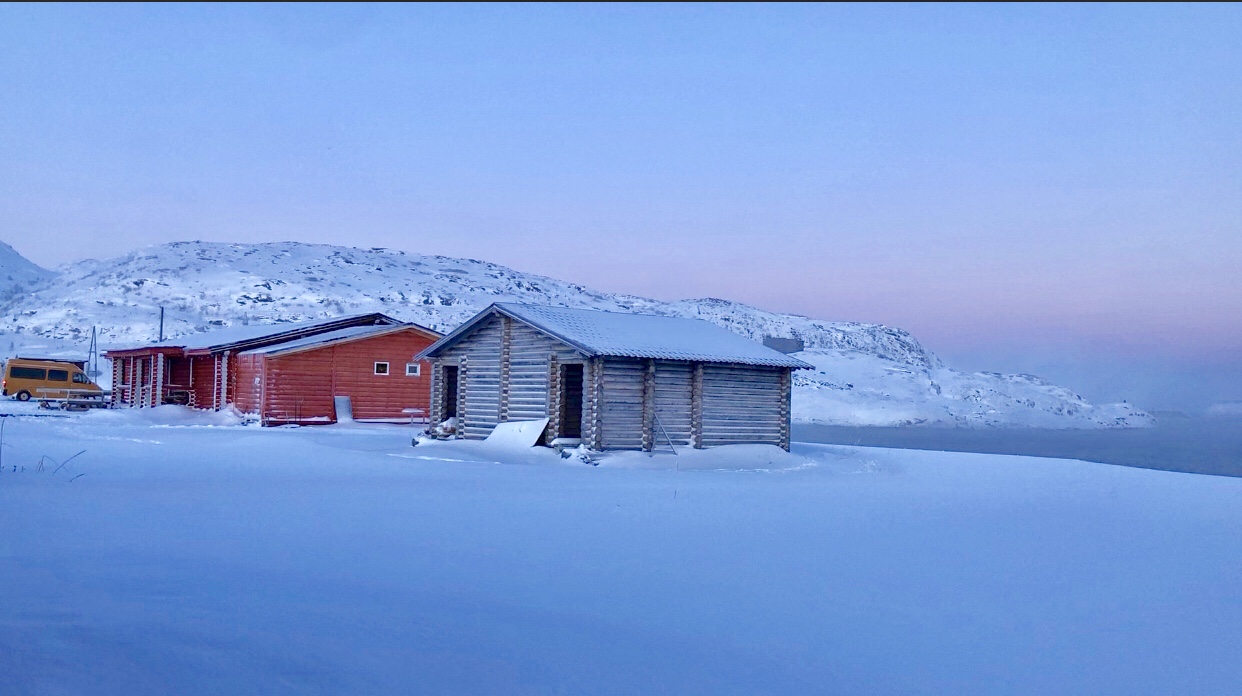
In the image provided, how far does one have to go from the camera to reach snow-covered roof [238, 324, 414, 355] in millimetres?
33384

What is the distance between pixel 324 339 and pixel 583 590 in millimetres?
28169

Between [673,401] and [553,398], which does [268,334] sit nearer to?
[553,398]

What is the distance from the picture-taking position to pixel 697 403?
83.9 ft

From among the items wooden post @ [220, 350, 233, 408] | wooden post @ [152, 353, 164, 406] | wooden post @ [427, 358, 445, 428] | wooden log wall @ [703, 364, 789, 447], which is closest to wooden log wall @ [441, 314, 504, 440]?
wooden post @ [427, 358, 445, 428]

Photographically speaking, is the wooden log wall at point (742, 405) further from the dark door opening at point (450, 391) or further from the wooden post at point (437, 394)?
the dark door opening at point (450, 391)

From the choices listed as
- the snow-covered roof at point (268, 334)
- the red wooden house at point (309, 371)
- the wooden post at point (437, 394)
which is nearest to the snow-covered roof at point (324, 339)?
the red wooden house at point (309, 371)

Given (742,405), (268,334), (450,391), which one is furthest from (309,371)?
(742,405)

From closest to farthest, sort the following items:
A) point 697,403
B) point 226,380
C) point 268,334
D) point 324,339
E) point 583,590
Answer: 1. point 583,590
2. point 697,403
3. point 324,339
4. point 226,380
5. point 268,334

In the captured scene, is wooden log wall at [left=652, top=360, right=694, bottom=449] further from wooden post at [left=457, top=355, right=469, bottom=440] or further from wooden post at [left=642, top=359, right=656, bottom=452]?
wooden post at [left=457, top=355, right=469, bottom=440]

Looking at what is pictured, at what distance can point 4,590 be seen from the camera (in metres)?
7.35

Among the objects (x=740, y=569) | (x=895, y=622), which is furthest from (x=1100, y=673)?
(x=740, y=569)

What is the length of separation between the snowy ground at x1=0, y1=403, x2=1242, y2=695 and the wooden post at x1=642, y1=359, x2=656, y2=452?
7.00 metres

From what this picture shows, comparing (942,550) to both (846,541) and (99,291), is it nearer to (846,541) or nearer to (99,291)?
(846,541)

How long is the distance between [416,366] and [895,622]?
3059 centimetres
